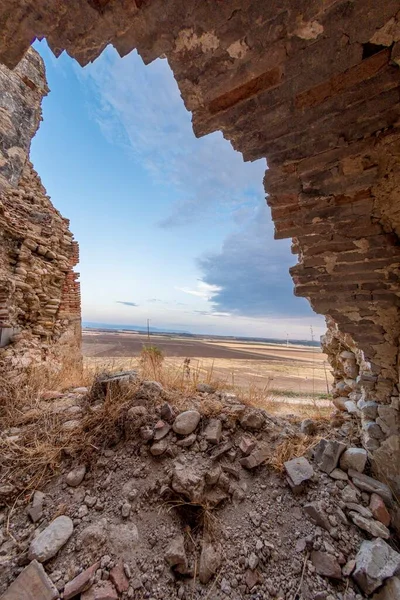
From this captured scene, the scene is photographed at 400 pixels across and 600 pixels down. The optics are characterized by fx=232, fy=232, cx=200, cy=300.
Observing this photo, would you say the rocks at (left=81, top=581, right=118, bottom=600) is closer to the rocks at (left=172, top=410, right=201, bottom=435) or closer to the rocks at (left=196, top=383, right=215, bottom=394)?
the rocks at (left=172, top=410, right=201, bottom=435)

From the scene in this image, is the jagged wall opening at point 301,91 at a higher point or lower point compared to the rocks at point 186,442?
higher

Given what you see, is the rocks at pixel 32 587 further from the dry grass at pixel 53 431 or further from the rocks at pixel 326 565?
the rocks at pixel 326 565

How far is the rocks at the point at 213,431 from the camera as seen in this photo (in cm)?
244

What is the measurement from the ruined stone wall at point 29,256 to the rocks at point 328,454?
14.7ft

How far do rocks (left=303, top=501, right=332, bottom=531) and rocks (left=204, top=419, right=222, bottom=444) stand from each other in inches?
36.7

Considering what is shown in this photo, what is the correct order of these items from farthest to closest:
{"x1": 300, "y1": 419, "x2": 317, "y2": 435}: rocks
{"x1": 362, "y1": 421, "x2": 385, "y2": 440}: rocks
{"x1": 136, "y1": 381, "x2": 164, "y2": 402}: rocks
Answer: {"x1": 300, "y1": 419, "x2": 317, "y2": 435}: rocks
{"x1": 136, "y1": 381, "x2": 164, "y2": 402}: rocks
{"x1": 362, "y1": 421, "x2": 385, "y2": 440}: rocks

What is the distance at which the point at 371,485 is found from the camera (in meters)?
2.21

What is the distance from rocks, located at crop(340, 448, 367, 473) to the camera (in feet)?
7.75

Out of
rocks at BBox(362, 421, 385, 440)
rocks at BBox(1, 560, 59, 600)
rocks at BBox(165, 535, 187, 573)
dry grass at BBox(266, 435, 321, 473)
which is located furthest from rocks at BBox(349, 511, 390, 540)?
rocks at BBox(1, 560, 59, 600)

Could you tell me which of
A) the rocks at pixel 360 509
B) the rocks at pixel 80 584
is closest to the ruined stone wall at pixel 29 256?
the rocks at pixel 80 584

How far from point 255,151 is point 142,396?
276 centimetres

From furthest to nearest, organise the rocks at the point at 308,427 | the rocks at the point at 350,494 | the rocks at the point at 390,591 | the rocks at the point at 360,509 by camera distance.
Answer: the rocks at the point at 308,427
the rocks at the point at 350,494
the rocks at the point at 360,509
the rocks at the point at 390,591

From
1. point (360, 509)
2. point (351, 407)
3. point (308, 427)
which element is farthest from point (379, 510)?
point (351, 407)

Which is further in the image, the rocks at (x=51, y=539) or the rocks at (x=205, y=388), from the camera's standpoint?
the rocks at (x=205, y=388)
